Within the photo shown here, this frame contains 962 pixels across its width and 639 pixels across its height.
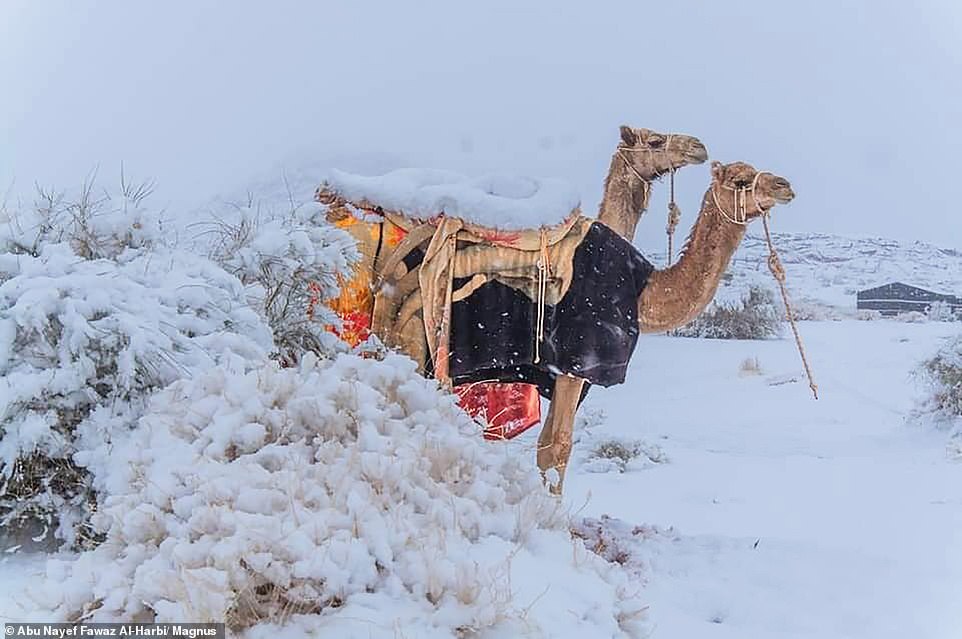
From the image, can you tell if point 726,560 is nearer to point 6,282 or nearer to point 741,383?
point 6,282

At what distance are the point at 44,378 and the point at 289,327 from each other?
96 centimetres

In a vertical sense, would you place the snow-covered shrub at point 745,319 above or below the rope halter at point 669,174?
below

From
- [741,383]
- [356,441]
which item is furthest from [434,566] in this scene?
[741,383]

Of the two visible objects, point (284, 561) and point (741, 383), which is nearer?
point (284, 561)

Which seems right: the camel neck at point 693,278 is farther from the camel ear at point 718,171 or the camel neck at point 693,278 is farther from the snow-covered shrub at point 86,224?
the snow-covered shrub at point 86,224

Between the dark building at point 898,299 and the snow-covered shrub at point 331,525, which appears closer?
the snow-covered shrub at point 331,525

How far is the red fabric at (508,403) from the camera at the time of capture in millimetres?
4012

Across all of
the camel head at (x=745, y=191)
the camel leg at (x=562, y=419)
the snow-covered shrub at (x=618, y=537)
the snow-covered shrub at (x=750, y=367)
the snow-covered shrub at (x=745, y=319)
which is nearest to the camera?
the snow-covered shrub at (x=618, y=537)

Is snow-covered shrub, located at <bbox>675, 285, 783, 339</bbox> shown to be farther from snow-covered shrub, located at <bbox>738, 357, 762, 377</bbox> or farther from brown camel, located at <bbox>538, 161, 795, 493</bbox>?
brown camel, located at <bbox>538, 161, 795, 493</bbox>

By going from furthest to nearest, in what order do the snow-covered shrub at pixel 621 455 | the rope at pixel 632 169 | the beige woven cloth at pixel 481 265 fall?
the snow-covered shrub at pixel 621 455
the rope at pixel 632 169
the beige woven cloth at pixel 481 265

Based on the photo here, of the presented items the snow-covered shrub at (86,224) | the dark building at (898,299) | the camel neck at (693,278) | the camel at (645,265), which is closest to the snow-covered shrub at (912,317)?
the dark building at (898,299)

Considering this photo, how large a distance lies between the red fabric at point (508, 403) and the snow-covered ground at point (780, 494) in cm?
21

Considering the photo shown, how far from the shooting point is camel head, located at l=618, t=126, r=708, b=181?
4.21 metres

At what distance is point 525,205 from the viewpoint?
328 centimetres
